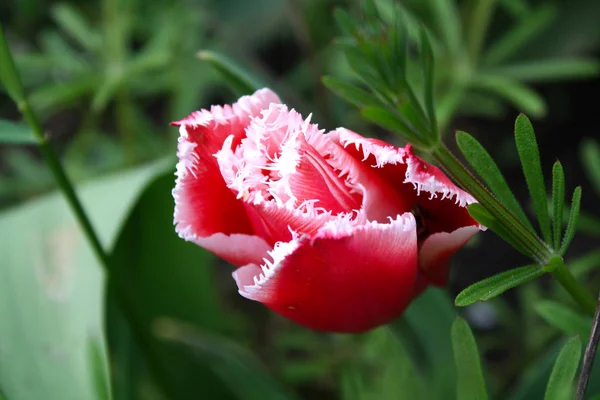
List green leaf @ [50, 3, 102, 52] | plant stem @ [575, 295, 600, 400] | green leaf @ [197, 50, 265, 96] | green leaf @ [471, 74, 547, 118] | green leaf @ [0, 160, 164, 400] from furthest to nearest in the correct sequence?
green leaf @ [50, 3, 102, 52] → green leaf @ [471, 74, 547, 118] → green leaf @ [0, 160, 164, 400] → green leaf @ [197, 50, 265, 96] → plant stem @ [575, 295, 600, 400]

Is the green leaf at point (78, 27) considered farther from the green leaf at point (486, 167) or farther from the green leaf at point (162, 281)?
the green leaf at point (486, 167)

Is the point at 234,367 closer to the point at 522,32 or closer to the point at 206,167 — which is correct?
the point at 206,167

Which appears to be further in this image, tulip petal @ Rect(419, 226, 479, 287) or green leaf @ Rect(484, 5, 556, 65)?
green leaf @ Rect(484, 5, 556, 65)

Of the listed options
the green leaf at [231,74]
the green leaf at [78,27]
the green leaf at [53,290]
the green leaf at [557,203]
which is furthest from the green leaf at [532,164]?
the green leaf at [78,27]

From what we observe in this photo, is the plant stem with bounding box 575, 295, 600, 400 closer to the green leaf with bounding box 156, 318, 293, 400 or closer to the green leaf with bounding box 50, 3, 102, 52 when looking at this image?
the green leaf with bounding box 156, 318, 293, 400

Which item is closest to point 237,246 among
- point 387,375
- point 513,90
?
point 387,375

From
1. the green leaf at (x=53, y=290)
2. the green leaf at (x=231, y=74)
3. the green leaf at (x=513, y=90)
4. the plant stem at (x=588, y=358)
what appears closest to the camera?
the plant stem at (x=588, y=358)

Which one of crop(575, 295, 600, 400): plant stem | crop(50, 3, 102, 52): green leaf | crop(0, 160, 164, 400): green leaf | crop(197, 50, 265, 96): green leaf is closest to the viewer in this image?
crop(575, 295, 600, 400): plant stem

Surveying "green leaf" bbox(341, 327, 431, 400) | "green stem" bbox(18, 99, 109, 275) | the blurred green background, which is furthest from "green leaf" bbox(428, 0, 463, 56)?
"green stem" bbox(18, 99, 109, 275)
